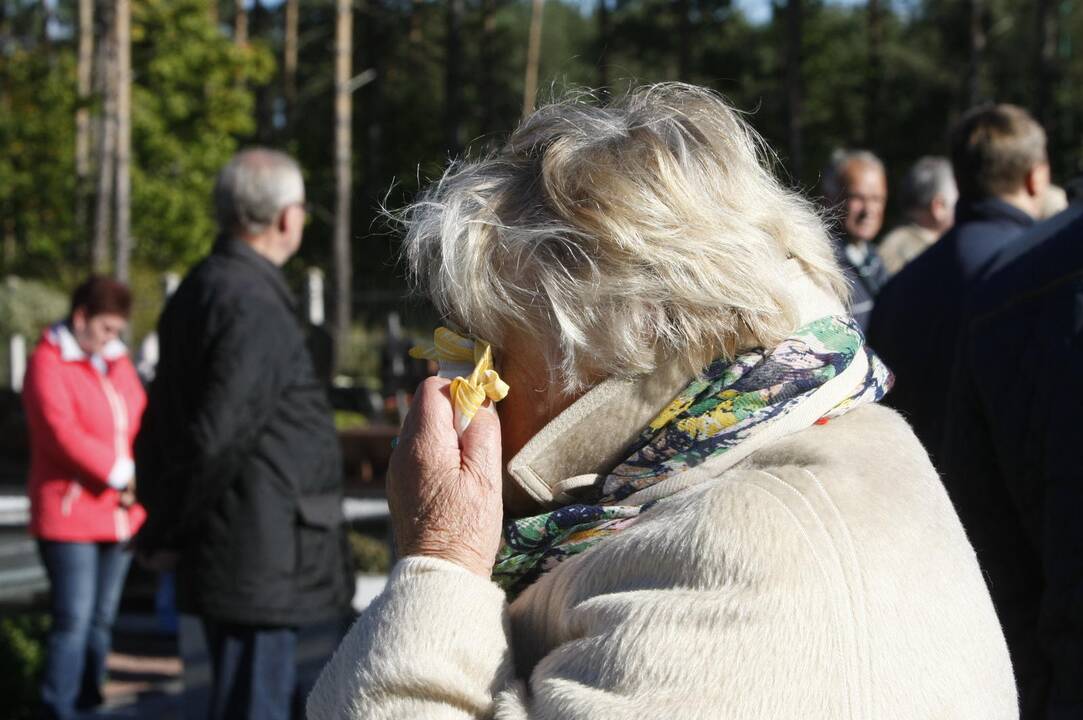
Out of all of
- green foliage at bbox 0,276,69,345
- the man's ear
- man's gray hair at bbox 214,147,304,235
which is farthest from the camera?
green foliage at bbox 0,276,69,345

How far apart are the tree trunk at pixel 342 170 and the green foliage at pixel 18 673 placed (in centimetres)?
1235

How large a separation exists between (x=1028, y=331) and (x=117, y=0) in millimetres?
17828

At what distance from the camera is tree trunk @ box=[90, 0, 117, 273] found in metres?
17.8

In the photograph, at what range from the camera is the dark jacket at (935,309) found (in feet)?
10.4

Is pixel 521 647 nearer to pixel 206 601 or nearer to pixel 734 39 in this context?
pixel 206 601

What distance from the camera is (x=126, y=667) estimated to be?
22.3 feet

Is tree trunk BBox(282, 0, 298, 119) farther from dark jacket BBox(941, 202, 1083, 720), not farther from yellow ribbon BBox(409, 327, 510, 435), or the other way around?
yellow ribbon BBox(409, 327, 510, 435)

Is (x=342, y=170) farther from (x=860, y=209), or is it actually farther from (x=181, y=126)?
(x=860, y=209)

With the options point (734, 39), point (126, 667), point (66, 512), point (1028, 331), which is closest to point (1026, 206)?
point (1028, 331)

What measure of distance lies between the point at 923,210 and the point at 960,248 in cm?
215

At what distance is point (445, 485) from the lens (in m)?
1.55

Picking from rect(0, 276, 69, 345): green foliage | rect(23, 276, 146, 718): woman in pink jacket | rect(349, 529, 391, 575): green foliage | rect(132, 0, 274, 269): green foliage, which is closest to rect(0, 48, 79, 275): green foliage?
rect(0, 276, 69, 345): green foliage

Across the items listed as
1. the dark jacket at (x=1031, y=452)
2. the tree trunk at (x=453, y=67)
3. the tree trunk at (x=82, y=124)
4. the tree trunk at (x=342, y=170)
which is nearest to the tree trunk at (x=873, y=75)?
the tree trunk at (x=453, y=67)

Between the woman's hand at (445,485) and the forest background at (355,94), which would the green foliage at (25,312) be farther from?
the woman's hand at (445,485)
